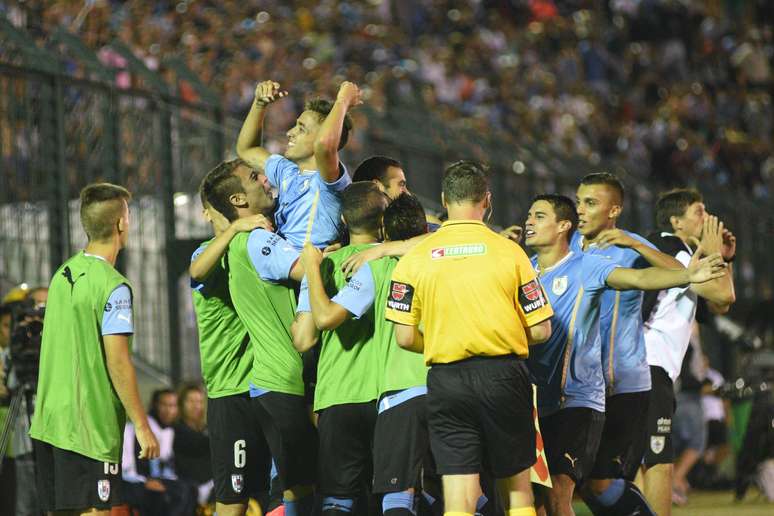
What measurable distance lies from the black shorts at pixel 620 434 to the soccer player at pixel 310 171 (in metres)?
2.01

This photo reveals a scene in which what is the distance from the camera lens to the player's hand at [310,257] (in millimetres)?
7074

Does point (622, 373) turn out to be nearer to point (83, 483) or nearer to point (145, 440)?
point (145, 440)

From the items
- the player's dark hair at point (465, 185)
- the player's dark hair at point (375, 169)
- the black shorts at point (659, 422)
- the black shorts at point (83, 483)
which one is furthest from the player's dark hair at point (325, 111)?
the black shorts at point (659, 422)

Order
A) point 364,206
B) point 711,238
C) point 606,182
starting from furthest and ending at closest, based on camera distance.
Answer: point 606,182
point 711,238
point 364,206

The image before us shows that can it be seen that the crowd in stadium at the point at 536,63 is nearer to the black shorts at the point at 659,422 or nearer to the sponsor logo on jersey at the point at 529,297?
the black shorts at the point at 659,422

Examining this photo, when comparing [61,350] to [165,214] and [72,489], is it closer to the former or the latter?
[72,489]

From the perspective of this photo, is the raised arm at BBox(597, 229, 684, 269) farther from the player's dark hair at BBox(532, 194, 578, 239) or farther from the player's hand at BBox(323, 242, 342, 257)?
the player's hand at BBox(323, 242, 342, 257)

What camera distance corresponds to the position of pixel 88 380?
7.36 meters

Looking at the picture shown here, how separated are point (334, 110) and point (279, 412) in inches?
63.3

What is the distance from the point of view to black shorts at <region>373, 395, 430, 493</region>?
6953 mm

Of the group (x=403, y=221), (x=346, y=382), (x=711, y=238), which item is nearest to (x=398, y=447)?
(x=346, y=382)

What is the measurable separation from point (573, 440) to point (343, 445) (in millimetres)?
1375

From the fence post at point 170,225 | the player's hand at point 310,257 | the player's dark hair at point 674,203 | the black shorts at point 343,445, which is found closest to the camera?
the player's hand at point 310,257

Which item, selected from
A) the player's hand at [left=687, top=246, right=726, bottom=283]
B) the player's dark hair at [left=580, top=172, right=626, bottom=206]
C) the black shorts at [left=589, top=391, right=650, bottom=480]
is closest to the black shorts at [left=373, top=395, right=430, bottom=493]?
the player's hand at [left=687, top=246, right=726, bottom=283]
